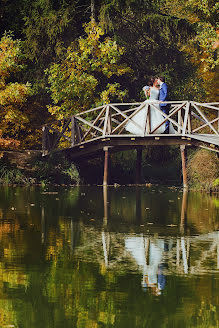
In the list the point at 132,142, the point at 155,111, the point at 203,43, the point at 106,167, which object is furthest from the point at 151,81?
the point at 203,43

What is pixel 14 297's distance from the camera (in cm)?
A: 847

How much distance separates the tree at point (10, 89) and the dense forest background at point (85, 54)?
0.04 m

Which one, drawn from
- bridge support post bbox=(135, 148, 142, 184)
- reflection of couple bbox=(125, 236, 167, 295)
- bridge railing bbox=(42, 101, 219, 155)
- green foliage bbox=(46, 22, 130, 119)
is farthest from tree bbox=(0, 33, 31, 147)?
reflection of couple bbox=(125, 236, 167, 295)

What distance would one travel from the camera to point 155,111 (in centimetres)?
2622

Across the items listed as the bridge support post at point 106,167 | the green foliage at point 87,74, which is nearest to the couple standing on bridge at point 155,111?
the bridge support post at point 106,167

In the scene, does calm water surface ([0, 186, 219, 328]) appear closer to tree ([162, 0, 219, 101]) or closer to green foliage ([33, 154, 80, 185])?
green foliage ([33, 154, 80, 185])

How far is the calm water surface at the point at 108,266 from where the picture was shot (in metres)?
7.84

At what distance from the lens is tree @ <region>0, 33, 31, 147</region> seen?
2850 centimetres

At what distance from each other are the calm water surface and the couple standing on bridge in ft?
24.4

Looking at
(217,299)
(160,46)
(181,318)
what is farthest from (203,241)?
(160,46)

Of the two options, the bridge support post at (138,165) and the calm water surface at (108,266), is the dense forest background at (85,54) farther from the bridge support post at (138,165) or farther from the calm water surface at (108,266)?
the calm water surface at (108,266)

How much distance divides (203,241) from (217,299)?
4.41m

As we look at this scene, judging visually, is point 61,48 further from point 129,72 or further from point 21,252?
point 21,252

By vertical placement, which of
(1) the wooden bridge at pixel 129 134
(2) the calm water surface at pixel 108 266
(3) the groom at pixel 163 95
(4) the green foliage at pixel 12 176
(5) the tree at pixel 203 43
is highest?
(5) the tree at pixel 203 43
